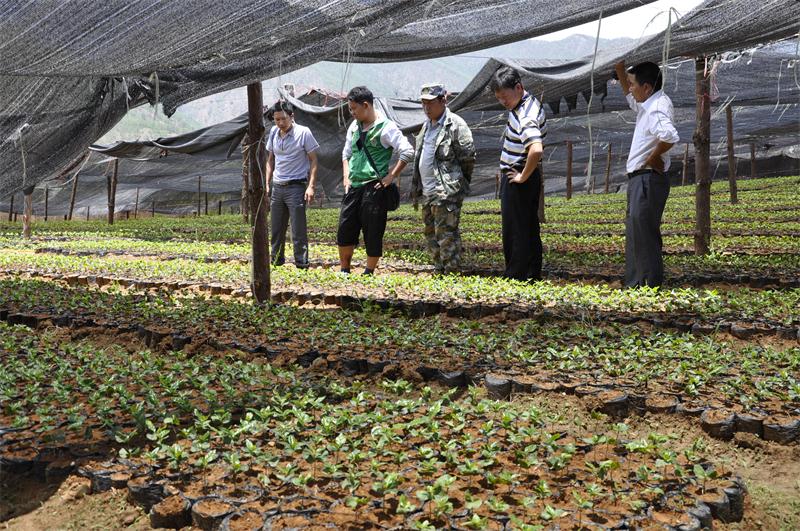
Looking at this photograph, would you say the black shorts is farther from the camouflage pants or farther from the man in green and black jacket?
the camouflage pants

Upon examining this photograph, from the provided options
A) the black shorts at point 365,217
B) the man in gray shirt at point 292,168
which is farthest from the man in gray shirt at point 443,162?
the man in gray shirt at point 292,168

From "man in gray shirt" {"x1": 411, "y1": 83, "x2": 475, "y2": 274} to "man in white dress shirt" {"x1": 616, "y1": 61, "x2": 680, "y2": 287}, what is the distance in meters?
1.54

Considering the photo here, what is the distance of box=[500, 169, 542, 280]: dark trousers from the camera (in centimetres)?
662

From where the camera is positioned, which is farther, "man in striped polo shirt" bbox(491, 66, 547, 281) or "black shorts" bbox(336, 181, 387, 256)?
"black shorts" bbox(336, 181, 387, 256)

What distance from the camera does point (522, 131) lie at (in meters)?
6.41

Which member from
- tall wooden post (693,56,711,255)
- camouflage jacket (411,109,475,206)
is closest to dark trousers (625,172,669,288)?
camouflage jacket (411,109,475,206)

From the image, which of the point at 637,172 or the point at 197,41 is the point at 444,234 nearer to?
the point at 637,172

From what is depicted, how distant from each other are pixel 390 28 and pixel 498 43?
1.78 meters

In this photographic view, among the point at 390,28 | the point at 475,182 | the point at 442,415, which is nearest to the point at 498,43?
the point at 390,28

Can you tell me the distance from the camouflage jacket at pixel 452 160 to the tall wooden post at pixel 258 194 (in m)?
1.75

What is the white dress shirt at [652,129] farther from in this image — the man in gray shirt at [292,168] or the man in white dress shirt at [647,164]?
the man in gray shirt at [292,168]

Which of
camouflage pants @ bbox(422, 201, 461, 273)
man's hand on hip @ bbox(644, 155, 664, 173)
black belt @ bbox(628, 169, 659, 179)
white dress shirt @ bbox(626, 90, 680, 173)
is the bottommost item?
camouflage pants @ bbox(422, 201, 461, 273)

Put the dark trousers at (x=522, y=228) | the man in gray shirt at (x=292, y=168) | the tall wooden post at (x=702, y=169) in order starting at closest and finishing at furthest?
the dark trousers at (x=522, y=228) → the man in gray shirt at (x=292, y=168) → the tall wooden post at (x=702, y=169)

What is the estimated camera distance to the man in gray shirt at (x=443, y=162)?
274 inches
